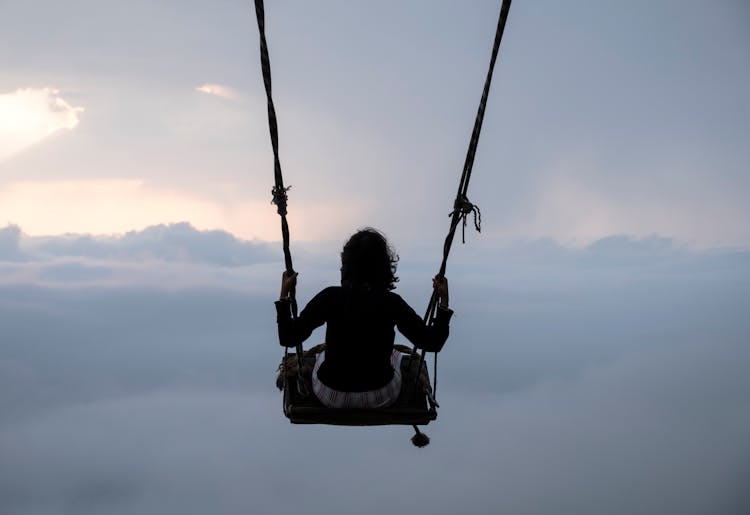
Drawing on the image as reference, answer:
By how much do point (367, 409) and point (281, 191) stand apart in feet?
5.50

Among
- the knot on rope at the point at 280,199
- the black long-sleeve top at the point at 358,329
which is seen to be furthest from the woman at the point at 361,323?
the knot on rope at the point at 280,199

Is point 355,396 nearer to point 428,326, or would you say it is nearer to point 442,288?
point 428,326

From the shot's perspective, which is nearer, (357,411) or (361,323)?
(361,323)

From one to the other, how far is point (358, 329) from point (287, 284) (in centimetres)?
59

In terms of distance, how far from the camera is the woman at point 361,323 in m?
4.77

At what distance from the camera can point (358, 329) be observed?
479 cm

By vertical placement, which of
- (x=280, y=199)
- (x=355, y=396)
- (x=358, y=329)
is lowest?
(x=355, y=396)

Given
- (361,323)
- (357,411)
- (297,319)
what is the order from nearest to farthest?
(361,323), (297,319), (357,411)

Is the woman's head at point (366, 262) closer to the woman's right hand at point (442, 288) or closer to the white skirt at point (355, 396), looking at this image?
the woman's right hand at point (442, 288)

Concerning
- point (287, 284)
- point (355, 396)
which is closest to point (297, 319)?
point (287, 284)

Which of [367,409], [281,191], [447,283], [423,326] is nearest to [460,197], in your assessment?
[447,283]

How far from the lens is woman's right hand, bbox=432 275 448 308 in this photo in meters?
5.05

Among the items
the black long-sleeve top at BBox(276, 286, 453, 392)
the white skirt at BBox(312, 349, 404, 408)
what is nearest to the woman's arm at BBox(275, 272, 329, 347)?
the black long-sleeve top at BBox(276, 286, 453, 392)

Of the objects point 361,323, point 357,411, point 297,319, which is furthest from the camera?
point 357,411
